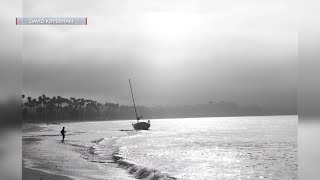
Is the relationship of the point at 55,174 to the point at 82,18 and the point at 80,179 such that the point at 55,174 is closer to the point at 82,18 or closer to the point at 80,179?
the point at 80,179

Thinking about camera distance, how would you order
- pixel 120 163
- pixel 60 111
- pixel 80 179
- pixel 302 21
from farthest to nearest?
pixel 60 111
pixel 120 163
pixel 80 179
pixel 302 21

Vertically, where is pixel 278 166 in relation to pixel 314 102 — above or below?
below

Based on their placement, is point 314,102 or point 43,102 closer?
point 314,102

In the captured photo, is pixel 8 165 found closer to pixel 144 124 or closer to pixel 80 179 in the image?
pixel 80 179

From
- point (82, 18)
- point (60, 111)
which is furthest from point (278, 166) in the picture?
point (60, 111)

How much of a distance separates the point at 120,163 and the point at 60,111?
569ft

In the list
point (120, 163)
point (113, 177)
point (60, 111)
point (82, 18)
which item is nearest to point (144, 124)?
point (120, 163)

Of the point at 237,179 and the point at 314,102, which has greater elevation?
the point at 314,102

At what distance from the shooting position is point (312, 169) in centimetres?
2002

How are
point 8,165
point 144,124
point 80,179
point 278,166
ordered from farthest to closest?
1. point 144,124
2. point 278,166
3. point 80,179
4. point 8,165

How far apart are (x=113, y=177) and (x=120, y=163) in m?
6.25

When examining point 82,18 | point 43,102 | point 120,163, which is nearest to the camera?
point 82,18

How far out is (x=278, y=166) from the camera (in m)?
29.6

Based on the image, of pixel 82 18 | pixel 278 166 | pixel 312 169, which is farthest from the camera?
pixel 278 166
